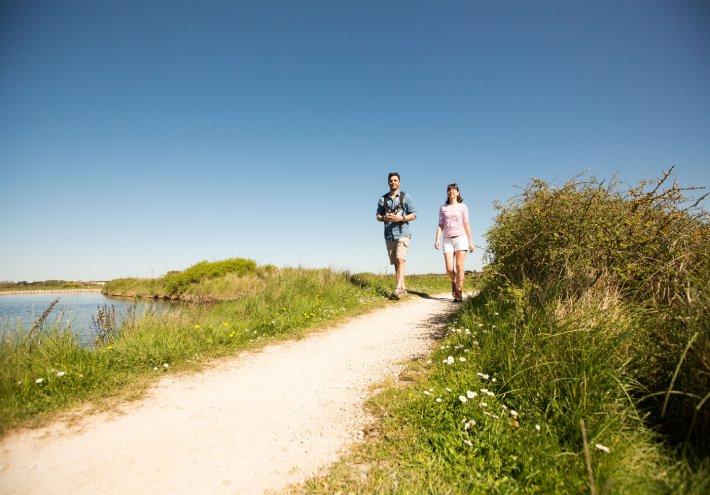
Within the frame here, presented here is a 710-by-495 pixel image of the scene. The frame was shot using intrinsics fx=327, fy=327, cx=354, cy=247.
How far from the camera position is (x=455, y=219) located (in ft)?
28.7

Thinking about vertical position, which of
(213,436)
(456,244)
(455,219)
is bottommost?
(213,436)

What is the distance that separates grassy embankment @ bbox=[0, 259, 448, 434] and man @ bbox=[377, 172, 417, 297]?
132 cm

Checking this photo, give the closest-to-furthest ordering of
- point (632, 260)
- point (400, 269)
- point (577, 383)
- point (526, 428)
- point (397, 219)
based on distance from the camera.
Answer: point (526, 428), point (577, 383), point (632, 260), point (397, 219), point (400, 269)

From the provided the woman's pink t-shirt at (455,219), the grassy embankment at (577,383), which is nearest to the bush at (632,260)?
the grassy embankment at (577,383)

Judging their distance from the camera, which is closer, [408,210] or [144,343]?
[144,343]

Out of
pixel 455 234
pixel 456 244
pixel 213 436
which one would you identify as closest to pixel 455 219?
pixel 455 234

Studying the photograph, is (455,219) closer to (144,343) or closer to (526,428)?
(526,428)

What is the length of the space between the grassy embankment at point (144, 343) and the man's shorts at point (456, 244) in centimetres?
Result: 245

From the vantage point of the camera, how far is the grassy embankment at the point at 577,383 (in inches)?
89.2

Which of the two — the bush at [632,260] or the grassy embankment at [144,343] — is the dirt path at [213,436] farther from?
the bush at [632,260]

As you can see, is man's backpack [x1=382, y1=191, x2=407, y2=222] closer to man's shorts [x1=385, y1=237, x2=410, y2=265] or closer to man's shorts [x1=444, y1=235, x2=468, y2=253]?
man's shorts [x1=385, y1=237, x2=410, y2=265]

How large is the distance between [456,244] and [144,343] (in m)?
7.14

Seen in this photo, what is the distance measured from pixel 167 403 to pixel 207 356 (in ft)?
4.93

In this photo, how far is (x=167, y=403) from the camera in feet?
11.8
